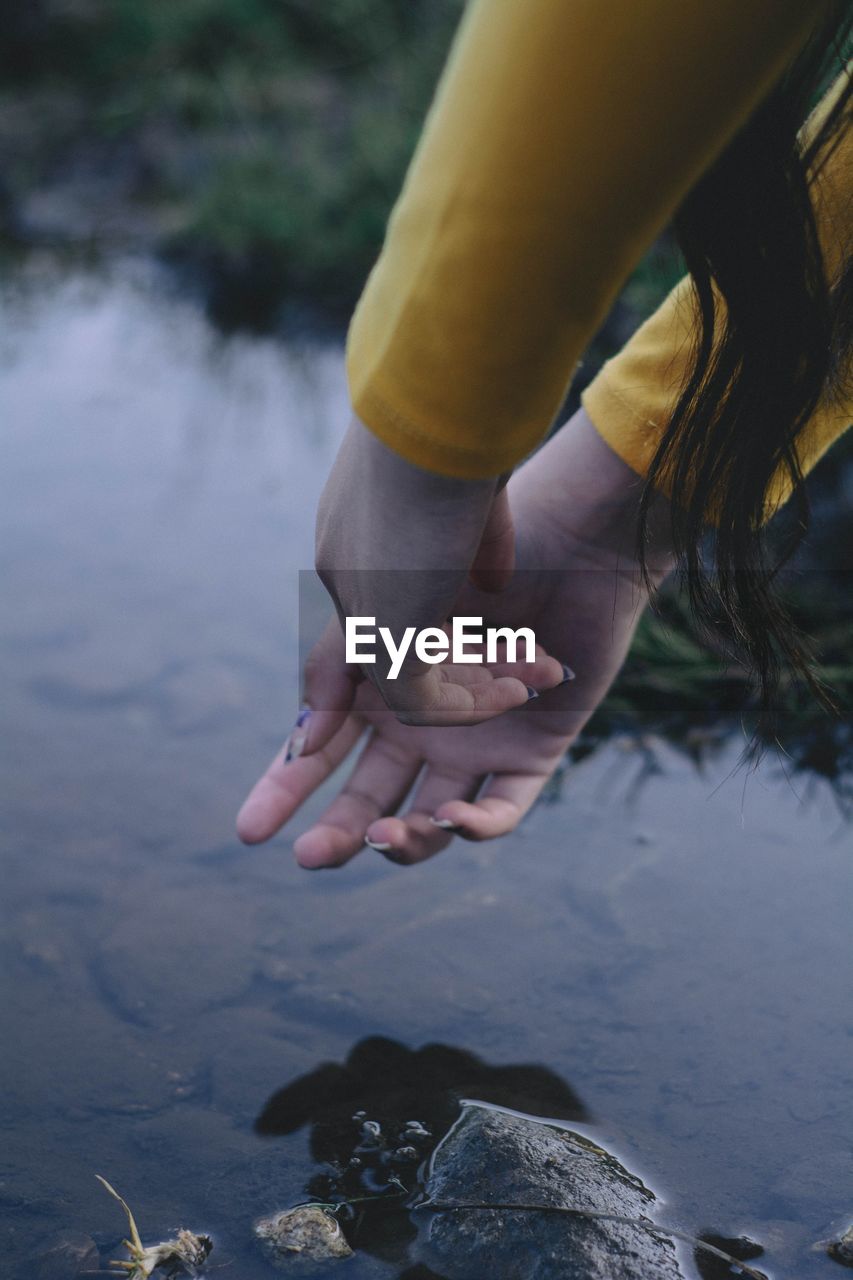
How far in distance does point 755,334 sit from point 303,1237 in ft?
3.43

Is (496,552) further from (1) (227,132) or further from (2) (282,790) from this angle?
(1) (227,132)

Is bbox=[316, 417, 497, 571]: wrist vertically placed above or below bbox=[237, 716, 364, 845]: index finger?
above

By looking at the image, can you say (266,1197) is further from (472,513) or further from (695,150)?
(695,150)

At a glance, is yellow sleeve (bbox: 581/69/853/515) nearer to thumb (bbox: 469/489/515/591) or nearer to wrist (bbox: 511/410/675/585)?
wrist (bbox: 511/410/675/585)

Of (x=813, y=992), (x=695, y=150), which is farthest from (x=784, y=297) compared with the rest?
(x=813, y=992)

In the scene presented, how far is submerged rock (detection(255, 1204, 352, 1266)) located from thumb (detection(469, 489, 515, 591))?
2.40ft

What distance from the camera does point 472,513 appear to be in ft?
3.18

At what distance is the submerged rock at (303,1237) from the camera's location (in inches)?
50.7

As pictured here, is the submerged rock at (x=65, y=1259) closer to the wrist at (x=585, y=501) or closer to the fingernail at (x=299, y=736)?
the fingernail at (x=299, y=736)

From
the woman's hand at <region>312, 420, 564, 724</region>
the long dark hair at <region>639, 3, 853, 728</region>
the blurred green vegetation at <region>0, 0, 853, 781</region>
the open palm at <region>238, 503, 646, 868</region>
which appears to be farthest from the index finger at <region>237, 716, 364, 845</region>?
the blurred green vegetation at <region>0, 0, 853, 781</region>

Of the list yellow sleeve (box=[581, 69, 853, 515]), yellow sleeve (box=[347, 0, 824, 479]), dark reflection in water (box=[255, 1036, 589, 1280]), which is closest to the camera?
yellow sleeve (box=[347, 0, 824, 479])

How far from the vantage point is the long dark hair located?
0.99m

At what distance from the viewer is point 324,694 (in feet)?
5.12

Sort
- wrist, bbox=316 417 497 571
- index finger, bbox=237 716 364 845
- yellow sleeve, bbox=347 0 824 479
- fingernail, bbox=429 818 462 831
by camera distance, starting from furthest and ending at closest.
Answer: index finger, bbox=237 716 364 845, fingernail, bbox=429 818 462 831, wrist, bbox=316 417 497 571, yellow sleeve, bbox=347 0 824 479
